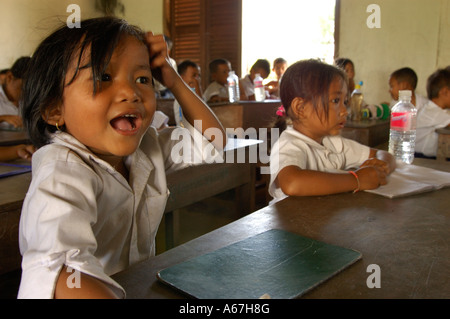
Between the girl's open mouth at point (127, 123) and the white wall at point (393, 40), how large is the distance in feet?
15.5

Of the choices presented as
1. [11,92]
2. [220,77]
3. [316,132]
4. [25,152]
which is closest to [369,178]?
[316,132]

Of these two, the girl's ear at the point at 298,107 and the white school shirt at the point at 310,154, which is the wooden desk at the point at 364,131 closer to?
the white school shirt at the point at 310,154

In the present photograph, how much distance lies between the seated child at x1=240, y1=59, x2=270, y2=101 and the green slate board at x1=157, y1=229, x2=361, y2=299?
199 inches

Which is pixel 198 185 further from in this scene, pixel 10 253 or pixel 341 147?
pixel 10 253

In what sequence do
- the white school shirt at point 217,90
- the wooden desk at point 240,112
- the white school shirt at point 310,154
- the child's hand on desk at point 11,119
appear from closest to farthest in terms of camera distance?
the white school shirt at point 310,154
the child's hand on desk at point 11,119
the wooden desk at point 240,112
the white school shirt at point 217,90

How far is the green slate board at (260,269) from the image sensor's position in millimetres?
592

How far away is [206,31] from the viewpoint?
20.8ft

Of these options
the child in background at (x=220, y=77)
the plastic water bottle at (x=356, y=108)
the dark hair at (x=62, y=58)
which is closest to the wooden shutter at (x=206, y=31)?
the child in background at (x=220, y=77)

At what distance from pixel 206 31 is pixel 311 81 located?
526cm

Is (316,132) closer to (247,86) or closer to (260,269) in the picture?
(260,269)

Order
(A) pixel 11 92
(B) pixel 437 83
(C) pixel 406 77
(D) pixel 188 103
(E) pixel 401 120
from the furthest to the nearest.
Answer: (C) pixel 406 77, (A) pixel 11 92, (B) pixel 437 83, (E) pixel 401 120, (D) pixel 188 103

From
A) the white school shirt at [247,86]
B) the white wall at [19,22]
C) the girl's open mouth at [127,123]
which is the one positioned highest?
the white wall at [19,22]

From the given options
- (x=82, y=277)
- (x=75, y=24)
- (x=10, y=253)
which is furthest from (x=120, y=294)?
(x=10, y=253)

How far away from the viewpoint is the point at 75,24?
0.80 m
